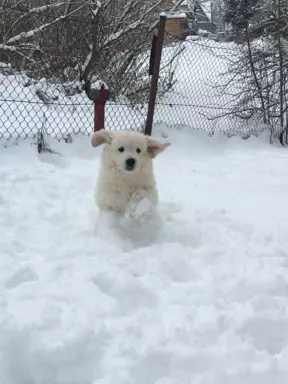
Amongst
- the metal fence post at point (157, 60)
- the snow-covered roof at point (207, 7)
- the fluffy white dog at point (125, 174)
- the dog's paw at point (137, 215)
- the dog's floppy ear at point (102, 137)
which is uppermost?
the snow-covered roof at point (207, 7)

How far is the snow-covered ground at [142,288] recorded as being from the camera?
181 cm

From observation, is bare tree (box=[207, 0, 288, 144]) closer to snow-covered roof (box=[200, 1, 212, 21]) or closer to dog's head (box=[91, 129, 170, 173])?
snow-covered roof (box=[200, 1, 212, 21])

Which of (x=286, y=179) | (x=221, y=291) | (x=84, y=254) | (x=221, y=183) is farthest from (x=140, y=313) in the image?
(x=286, y=179)

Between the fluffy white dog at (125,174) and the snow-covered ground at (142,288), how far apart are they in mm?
190

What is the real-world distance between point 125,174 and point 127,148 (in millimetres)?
199

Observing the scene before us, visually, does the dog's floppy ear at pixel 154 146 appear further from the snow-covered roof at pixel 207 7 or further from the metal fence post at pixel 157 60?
→ the snow-covered roof at pixel 207 7

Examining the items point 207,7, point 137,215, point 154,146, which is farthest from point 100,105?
point 207,7

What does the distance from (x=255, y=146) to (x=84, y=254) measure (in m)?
4.89

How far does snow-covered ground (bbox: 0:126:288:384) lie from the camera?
5.92 feet

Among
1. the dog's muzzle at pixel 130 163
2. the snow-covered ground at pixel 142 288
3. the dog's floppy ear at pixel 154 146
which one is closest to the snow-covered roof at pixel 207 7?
the snow-covered ground at pixel 142 288

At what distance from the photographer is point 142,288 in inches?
94.1

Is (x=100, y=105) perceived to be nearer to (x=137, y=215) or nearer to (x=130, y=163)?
(x=130, y=163)

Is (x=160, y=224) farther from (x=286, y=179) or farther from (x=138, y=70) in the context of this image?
(x=138, y=70)

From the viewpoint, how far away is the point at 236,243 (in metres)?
3.09
